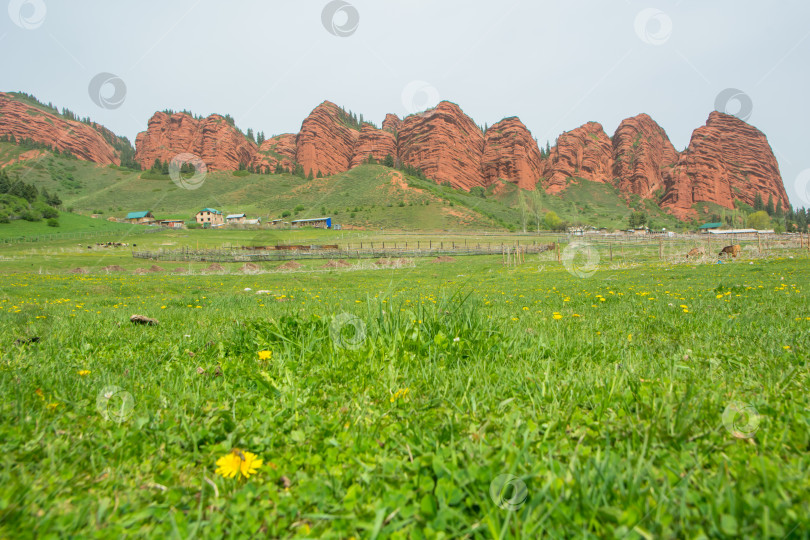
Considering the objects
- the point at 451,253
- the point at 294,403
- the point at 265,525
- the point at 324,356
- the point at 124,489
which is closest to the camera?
the point at 265,525

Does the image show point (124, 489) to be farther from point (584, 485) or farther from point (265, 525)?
point (584, 485)

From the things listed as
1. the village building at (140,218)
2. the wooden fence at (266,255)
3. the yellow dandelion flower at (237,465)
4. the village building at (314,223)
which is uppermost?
the village building at (140,218)

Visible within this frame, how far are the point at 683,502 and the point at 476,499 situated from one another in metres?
0.75

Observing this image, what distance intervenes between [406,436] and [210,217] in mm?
141574

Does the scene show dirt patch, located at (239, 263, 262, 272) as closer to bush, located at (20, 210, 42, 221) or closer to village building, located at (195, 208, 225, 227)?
bush, located at (20, 210, 42, 221)

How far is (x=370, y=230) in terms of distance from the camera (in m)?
108

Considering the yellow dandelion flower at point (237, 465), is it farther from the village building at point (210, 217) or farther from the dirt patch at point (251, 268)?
the village building at point (210, 217)

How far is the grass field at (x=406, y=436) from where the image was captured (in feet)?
4.69

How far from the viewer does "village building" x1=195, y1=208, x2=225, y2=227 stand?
12326 centimetres

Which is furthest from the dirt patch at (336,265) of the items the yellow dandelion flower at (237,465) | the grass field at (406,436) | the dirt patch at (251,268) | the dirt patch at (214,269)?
the yellow dandelion flower at (237,465)

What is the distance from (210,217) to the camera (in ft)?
413

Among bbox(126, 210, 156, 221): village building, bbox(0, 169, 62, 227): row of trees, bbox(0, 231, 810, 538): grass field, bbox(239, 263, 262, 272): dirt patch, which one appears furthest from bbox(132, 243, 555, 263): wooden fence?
bbox(126, 210, 156, 221): village building

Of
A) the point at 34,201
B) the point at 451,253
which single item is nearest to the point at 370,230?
the point at 451,253

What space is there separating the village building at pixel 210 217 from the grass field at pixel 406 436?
133452mm
